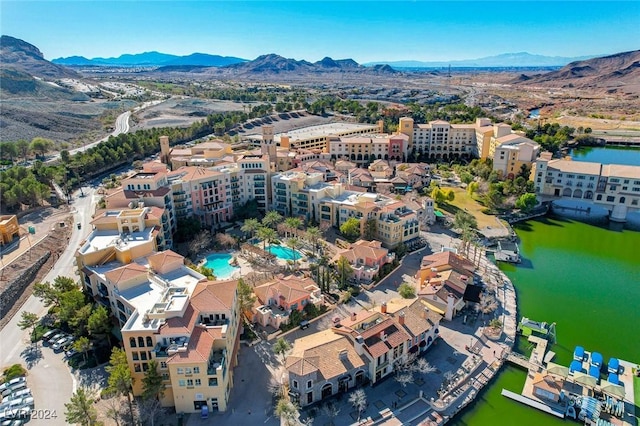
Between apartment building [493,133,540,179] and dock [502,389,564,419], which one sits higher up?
apartment building [493,133,540,179]

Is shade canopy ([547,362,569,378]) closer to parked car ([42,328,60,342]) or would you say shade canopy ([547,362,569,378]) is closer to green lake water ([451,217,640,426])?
green lake water ([451,217,640,426])

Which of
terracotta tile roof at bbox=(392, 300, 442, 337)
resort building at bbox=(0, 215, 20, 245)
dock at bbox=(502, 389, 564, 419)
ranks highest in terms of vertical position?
→ resort building at bbox=(0, 215, 20, 245)

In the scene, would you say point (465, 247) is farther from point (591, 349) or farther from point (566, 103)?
point (566, 103)

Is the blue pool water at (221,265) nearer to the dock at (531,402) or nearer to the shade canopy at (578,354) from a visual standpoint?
the dock at (531,402)

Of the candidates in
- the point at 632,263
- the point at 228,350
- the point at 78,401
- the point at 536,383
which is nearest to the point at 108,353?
the point at 78,401

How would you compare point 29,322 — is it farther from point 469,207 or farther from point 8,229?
point 469,207

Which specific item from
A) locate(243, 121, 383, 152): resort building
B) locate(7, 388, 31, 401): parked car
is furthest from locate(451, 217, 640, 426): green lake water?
locate(243, 121, 383, 152): resort building
